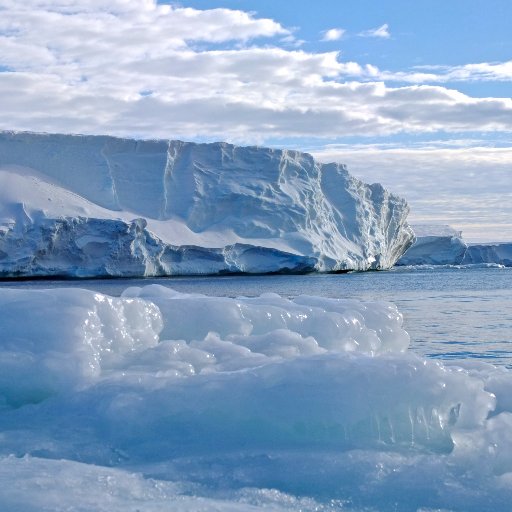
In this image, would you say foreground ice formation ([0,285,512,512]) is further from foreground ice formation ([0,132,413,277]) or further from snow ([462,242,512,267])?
snow ([462,242,512,267])

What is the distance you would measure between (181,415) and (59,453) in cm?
59

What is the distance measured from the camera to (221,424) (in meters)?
3.73

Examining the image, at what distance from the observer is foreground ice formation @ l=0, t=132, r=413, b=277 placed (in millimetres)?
30734

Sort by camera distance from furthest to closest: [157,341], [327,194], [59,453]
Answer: [327,194]
[157,341]
[59,453]

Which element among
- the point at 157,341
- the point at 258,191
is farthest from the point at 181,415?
the point at 258,191

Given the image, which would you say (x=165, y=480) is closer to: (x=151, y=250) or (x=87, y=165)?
(x=151, y=250)

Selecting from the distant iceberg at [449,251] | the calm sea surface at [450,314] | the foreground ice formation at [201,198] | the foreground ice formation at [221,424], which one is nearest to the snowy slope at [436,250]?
the distant iceberg at [449,251]

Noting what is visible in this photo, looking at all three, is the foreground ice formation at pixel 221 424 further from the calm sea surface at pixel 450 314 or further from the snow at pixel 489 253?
the snow at pixel 489 253

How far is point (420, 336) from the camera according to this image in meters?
11.8

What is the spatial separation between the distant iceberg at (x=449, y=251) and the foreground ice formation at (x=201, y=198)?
12.3 metres

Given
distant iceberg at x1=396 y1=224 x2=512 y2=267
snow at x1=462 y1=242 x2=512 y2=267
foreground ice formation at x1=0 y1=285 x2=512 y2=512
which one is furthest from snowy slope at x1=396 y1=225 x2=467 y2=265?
foreground ice formation at x1=0 y1=285 x2=512 y2=512

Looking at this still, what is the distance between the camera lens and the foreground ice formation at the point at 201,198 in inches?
1210

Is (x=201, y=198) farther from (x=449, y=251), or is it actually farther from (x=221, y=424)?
(x=221, y=424)

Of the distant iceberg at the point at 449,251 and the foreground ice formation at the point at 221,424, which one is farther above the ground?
the foreground ice formation at the point at 221,424
